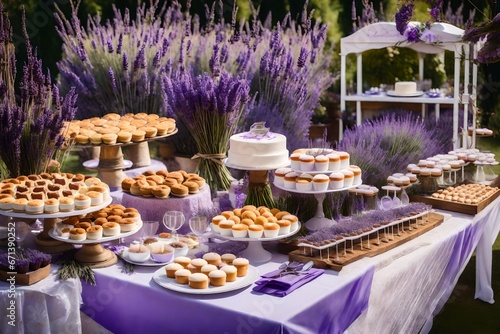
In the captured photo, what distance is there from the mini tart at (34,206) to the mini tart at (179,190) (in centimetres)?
64

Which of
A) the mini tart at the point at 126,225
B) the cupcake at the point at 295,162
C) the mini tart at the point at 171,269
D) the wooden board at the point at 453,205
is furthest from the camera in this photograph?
the wooden board at the point at 453,205

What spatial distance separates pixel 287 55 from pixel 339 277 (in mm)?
2402

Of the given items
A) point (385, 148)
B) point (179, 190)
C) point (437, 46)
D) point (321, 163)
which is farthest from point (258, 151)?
point (437, 46)

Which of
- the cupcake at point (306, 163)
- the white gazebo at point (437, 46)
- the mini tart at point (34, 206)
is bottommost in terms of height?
the mini tart at point (34, 206)

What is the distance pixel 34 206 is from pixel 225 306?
89 centimetres

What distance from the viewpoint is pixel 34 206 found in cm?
279

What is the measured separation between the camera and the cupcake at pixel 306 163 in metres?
3.22

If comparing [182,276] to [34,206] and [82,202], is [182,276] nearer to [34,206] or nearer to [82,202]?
[82,202]

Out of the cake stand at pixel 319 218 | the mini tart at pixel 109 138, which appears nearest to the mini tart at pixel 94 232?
the cake stand at pixel 319 218

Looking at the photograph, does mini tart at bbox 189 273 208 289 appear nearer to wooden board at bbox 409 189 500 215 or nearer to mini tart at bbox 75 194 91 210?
mini tart at bbox 75 194 91 210

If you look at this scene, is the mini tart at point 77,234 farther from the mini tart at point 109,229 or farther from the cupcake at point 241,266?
the cupcake at point 241,266

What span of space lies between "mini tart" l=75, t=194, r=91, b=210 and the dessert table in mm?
263

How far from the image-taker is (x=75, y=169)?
738cm

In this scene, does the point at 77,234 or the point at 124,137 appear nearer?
the point at 77,234
